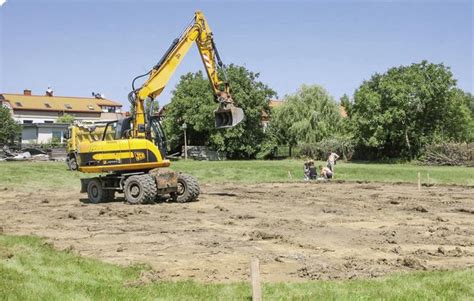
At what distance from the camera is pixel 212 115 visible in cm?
6131

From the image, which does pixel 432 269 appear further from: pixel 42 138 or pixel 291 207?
pixel 42 138

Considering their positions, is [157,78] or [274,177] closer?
[157,78]

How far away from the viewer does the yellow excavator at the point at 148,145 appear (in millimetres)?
19984

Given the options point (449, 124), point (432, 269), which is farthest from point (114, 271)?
point (449, 124)

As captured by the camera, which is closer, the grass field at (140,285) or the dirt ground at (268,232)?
the grass field at (140,285)

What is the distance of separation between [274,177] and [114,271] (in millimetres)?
25937

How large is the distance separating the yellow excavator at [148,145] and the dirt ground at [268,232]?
0.77m

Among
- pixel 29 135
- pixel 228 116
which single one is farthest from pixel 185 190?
pixel 29 135

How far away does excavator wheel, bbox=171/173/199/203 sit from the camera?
810 inches

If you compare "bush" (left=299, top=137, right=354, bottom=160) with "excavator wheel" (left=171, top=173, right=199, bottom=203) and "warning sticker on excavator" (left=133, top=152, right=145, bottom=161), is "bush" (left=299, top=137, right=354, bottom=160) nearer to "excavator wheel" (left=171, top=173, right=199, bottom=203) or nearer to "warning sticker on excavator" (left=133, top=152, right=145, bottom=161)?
"excavator wheel" (left=171, top=173, right=199, bottom=203)

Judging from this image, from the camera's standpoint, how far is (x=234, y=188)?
27875 mm

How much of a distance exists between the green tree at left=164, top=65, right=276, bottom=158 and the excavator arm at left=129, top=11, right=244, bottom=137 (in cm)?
3901

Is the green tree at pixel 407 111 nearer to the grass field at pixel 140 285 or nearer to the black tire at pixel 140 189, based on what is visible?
the black tire at pixel 140 189

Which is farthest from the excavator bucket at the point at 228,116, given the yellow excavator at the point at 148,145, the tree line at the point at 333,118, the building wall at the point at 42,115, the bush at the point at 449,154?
the building wall at the point at 42,115
